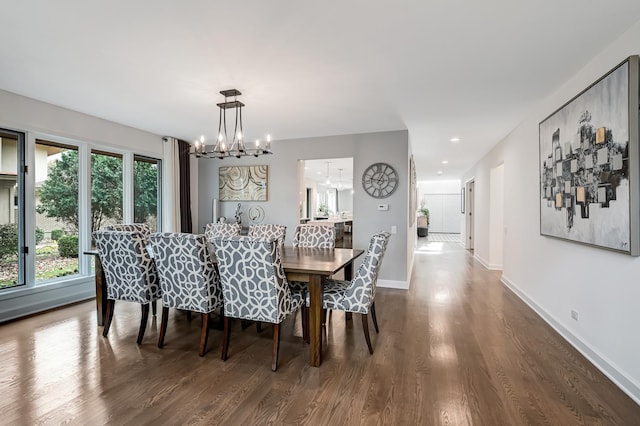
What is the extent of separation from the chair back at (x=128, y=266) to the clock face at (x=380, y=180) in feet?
10.9

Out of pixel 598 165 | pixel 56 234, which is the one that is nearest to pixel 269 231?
pixel 56 234

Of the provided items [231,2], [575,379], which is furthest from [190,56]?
[575,379]

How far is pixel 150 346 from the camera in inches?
112

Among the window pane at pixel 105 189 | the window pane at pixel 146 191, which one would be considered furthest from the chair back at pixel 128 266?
the window pane at pixel 146 191

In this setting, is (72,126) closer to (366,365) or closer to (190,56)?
(190,56)

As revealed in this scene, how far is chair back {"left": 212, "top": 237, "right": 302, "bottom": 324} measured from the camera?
7.65 ft

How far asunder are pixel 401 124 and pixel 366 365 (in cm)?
334

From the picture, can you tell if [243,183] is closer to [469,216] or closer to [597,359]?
[597,359]

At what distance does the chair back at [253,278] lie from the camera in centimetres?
233

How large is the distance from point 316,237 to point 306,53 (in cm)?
216

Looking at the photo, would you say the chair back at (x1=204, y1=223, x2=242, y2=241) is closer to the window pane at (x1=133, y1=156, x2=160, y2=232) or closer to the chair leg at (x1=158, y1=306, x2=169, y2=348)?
the window pane at (x1=133, y1=156, x2=160, y2=232)

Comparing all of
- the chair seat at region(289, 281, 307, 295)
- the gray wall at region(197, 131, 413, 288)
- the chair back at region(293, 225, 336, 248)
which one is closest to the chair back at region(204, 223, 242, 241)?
the chair back at region(293, 225, 336, 248)

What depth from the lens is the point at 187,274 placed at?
→ 104 inches

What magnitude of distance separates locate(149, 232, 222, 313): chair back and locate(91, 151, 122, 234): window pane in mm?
2594
